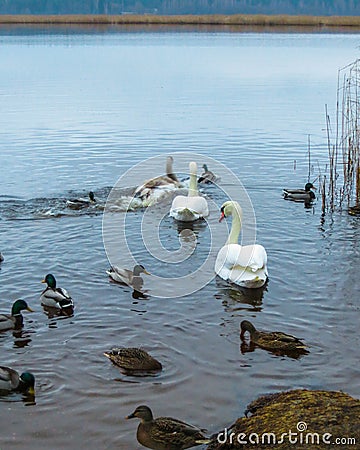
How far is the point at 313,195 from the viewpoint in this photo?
14.4 metres

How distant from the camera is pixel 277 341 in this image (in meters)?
8.05

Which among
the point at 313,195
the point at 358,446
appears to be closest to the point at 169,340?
the point at 358,446

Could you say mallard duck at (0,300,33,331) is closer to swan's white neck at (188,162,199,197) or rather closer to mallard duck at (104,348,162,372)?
mallard duck at (104,348,162,372)

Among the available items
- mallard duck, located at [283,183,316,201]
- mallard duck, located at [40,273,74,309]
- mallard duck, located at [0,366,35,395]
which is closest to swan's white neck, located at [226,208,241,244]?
mallard duck, located at [40,273,74,309]

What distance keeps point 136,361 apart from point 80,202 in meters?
6.70

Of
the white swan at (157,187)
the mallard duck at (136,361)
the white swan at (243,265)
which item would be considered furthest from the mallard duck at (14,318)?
the white swan at (157,187)

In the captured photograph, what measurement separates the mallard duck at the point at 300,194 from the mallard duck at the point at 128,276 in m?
5.09

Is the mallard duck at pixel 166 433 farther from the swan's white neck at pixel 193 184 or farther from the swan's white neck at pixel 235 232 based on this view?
the swan's white neck at pixel 193 184

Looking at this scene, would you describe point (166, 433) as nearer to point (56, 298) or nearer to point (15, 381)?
point (15, 381)

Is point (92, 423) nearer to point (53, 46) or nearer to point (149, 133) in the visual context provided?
point (149, 133)

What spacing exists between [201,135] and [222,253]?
1145 cm

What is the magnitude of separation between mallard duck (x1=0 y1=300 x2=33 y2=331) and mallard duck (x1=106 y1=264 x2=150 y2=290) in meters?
1.59

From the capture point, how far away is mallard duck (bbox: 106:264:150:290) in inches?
→ 396

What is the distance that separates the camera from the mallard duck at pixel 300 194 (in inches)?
563
